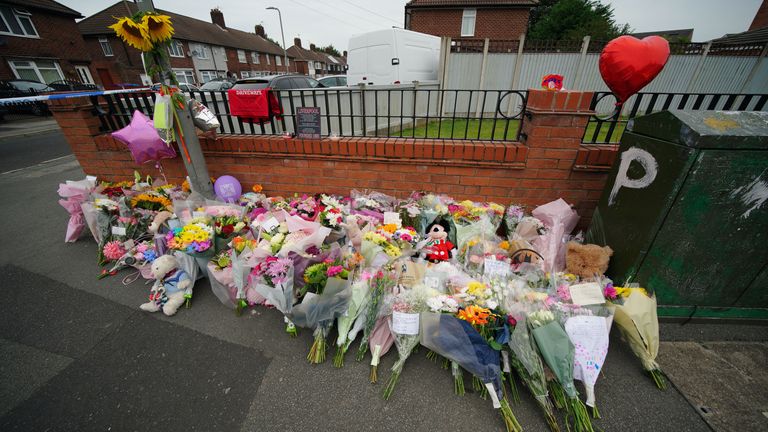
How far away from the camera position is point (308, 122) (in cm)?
307

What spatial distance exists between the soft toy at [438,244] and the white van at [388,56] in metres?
6.95

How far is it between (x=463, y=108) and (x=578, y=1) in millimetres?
19814

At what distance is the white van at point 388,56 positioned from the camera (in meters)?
8.37

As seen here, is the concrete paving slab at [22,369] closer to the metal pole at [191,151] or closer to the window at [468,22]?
the metal pole at [191,151]

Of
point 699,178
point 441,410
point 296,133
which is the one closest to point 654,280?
point 699,178

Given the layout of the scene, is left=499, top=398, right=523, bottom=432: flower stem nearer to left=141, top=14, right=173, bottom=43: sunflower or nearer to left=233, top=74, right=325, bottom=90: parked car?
left=141, top=14, right=173, bottom=43: sunflower

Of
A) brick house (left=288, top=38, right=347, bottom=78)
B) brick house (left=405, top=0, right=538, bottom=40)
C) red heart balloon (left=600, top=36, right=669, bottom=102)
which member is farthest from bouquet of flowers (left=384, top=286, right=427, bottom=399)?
brick house (left=288, top=38, right=347, bottom=78)

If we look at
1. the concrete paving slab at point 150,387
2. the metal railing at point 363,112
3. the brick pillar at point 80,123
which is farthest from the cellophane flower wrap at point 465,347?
the brick pillar at point 80,123

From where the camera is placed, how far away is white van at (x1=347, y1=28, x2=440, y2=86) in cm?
837

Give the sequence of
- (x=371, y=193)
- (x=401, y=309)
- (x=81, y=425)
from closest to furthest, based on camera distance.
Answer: (x=81, y=425)
(x=401, y=309)
(x=371, y=193)

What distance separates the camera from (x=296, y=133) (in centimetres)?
319

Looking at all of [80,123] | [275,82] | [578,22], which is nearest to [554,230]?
[80,123]

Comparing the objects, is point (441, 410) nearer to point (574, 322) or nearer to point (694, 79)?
point (574, 322)

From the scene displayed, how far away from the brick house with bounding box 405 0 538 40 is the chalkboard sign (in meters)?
18.5
